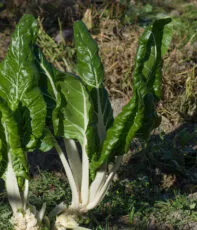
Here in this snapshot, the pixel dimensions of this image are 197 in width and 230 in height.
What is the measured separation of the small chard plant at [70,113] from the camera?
8.22 feet

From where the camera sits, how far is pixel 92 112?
8.39ft

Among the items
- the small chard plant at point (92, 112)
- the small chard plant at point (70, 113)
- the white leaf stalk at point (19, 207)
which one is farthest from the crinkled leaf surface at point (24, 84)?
the white leaf stalk at point (19, 207)

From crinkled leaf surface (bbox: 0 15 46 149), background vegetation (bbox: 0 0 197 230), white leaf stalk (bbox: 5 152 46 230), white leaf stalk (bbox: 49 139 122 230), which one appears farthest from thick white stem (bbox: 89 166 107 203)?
crinkled leaf surface (bbox: 0 15 46 149)

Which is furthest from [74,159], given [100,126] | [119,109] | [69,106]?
[119,109]

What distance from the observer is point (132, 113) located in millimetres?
2551

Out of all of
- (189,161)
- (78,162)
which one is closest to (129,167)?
(189,161)

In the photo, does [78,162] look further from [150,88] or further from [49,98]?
[150,88]

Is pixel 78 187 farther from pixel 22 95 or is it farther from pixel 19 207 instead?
pixel 22 95

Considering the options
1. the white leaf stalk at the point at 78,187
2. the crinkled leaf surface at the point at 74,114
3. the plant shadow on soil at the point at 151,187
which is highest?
the crinkled leaf surface at the point at 74,114

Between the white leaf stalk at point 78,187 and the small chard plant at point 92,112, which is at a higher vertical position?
the small chard plant at point 92,112

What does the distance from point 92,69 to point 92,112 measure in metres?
0.28

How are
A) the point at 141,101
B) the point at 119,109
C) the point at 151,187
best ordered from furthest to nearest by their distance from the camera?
the point at 119,109 → the point at 151,187 → the point at 141,101

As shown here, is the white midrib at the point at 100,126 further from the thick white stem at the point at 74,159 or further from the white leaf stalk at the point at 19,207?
the white leaf stalk at the point at 19,207

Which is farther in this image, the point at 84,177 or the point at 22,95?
the point at 84,177
